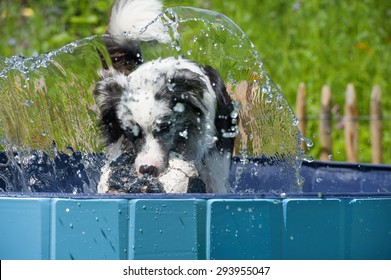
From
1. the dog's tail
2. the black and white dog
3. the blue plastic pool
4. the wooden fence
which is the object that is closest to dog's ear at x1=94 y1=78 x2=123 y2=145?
the black and white dog

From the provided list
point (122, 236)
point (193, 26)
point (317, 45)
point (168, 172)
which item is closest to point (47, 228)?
point (122, 236)

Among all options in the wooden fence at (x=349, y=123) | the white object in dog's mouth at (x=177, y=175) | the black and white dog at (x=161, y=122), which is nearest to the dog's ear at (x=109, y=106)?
the black and white dog at (x=161, y=122)

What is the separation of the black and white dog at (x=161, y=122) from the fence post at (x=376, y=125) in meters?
3.00

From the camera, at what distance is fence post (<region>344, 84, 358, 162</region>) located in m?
5.97

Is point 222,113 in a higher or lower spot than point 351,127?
lower

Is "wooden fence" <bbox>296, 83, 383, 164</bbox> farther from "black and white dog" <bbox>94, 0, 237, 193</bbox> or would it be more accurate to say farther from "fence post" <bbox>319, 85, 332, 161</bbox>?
"black and white dog" <bbox>94, 0, 237, 193</bbox>

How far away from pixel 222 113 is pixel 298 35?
14.5ft

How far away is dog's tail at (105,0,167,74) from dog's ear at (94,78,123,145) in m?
0.12

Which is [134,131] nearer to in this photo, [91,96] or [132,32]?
[91,96]

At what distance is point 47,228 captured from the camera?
1946 millimetres

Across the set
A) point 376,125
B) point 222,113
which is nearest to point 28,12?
point 376,125

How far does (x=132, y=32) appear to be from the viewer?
3.20 meters

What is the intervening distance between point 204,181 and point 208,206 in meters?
1.06

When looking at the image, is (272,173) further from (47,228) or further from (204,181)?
(47,228)
